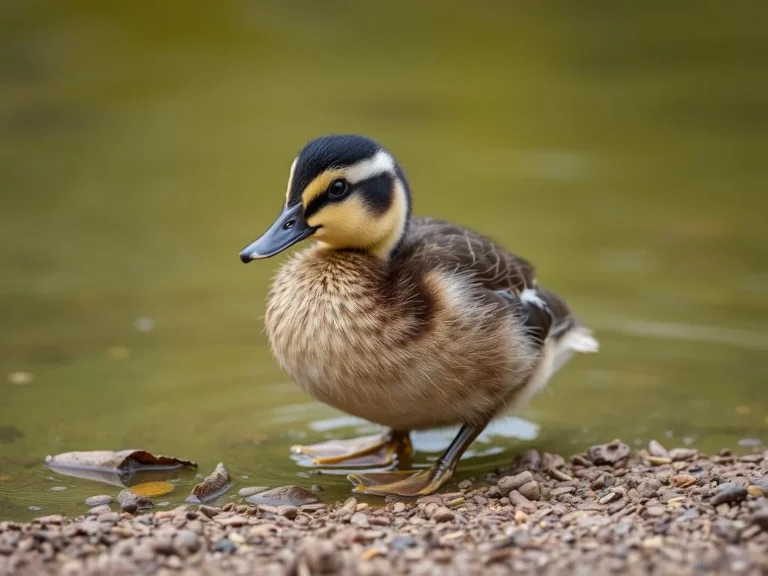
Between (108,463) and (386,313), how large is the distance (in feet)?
5.01

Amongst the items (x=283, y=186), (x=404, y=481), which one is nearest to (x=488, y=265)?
(x=404, y=481)

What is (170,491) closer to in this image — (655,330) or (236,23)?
(655,330)

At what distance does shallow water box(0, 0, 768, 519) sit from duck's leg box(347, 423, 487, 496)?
0.20 m

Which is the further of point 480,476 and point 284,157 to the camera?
point 284,157

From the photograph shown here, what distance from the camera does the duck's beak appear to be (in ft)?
16.8

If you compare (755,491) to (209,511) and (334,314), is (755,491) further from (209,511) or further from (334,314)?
(209,511)

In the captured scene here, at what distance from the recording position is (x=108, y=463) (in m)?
5.46

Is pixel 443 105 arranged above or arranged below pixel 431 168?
above

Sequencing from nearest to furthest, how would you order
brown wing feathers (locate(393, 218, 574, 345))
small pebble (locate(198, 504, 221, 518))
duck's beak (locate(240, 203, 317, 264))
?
small pebble (locate(198, 504, 221, 518)) → duck's beak (locate(240, 203, 317, 264)) → brown wing feathers (locate(393, 218, 574, 345))

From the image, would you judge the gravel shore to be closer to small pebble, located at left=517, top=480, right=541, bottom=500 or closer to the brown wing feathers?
small pebble, located at left=517, top=480, right=541, bottom=500

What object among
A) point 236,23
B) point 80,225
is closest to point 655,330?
point 80,225

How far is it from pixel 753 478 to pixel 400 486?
156 centimetres

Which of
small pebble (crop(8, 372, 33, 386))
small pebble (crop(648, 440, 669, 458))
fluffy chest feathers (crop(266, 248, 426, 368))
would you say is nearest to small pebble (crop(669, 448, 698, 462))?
small pebble (crop(648, 440, 669, 458))

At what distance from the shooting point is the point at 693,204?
10266 mm
